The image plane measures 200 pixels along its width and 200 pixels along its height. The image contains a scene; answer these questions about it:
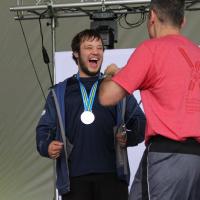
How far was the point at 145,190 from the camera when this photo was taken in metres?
2.11

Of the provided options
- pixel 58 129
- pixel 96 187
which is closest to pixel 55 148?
pixel 58 129

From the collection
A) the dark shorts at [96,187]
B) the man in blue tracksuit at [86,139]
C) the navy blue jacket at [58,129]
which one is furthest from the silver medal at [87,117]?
the dark shorts at [96,187]

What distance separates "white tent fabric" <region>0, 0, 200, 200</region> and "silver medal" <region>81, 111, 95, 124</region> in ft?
9.67

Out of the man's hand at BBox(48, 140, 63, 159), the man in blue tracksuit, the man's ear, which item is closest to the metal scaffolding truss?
the man in blue tracksuit

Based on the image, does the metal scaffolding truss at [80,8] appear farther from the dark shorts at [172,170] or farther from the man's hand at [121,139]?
the dark shorts at [172,170]

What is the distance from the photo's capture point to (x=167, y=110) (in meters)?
2.08

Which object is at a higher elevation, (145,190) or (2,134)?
(145,190)

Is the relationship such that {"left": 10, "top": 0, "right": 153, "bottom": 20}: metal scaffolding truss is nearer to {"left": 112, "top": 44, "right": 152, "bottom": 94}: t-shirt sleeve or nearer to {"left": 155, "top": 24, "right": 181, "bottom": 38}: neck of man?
{"left": 155, "top": 24, "right": 181, "bottom": 38}: neck of man

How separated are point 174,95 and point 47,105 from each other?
1019 mm

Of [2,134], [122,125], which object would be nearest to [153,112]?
[122,125]

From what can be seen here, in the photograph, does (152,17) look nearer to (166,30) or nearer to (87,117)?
(166,30)

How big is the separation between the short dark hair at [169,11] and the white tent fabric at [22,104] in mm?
3429

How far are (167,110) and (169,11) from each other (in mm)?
411

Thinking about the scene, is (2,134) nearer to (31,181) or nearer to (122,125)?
(31,181)
